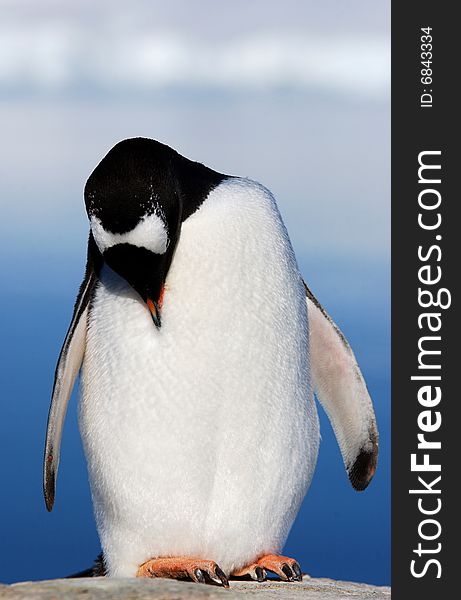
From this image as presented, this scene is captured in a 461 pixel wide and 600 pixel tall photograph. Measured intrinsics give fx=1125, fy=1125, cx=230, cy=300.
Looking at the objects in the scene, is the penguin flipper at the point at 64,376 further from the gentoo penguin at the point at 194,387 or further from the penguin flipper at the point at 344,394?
the penguin flipper at the point at 344,394

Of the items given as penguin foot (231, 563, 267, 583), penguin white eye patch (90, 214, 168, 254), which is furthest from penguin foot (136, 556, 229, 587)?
penguin white eye patch (90, 214, 168, 254)

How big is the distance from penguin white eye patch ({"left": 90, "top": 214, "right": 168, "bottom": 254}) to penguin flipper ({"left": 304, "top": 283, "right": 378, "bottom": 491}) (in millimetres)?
961

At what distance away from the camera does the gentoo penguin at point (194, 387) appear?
336cm

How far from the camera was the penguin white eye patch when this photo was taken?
3.11 metres

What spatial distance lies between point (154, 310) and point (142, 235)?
28 cm

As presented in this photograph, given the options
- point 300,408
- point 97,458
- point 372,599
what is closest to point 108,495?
point 97,458

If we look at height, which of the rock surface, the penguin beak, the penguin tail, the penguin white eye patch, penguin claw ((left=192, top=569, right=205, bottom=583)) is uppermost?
the penguin white eye patch

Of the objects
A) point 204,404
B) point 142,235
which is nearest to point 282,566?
point 204,404

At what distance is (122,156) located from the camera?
320 cm

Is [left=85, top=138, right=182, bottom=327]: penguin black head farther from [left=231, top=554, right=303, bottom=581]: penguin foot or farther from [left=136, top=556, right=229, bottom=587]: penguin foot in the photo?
[left=231, top=554, right=303, bottom=581]: penguin foot

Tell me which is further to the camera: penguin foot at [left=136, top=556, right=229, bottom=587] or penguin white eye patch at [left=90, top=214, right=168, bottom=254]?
penguin foot at [left=136, top=556, right=229, bottom=587]

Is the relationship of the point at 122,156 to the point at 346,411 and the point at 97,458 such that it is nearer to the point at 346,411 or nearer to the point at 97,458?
the point at 97,458

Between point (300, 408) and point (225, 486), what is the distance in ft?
1.31

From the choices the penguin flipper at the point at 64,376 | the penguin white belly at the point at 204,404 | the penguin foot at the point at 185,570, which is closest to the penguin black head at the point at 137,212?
the penguin white belly at the point at 204,404
